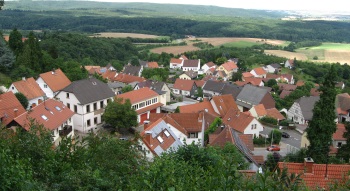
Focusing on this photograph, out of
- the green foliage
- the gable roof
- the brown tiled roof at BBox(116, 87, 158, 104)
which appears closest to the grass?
the brown tiled roof at BBox(116, 87, 158, 104)

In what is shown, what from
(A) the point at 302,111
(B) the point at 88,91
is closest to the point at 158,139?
(B) the point at 88,91

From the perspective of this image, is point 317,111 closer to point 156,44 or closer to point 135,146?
point 135,146

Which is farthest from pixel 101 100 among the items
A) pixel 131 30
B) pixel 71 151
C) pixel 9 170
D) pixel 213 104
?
pixel 131 30

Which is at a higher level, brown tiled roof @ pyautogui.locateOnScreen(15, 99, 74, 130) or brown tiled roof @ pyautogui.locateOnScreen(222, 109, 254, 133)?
brown tiled roof @ pyautogui.locateOnScreen(15, 99, 74, 130)

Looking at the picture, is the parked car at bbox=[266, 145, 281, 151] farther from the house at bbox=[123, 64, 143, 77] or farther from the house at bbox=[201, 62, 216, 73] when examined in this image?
the house at bbox=[201, 62, 216, 73]

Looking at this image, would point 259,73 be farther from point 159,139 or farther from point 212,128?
point 159,139

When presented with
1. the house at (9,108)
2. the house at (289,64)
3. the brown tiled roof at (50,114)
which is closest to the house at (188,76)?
the house at (289,64)
